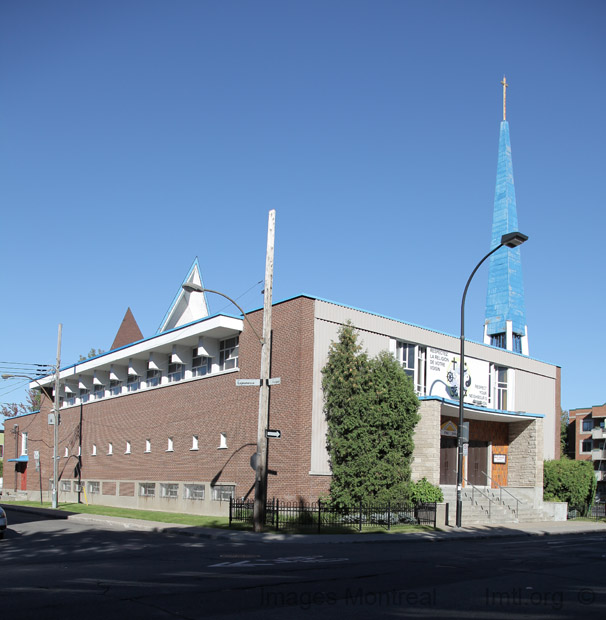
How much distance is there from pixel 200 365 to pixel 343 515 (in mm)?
13160

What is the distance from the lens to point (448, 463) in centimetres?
3403

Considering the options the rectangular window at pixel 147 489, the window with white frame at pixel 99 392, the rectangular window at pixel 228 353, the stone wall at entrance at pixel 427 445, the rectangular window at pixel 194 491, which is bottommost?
the rectangular window at pixel 147 489

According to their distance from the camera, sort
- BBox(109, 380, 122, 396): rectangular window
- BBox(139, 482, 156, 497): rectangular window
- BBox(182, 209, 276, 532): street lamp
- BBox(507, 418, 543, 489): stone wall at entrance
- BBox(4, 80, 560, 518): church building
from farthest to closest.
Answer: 1. BBox(109, 380, 122, 396): rectangular window
2. BBox(139, 482, 156, 497): rectangular window
3. BBox(507, 418, 543, 489): stone wall at entrance
4. BBox(4, 80, 560, 518): church building
5. BBox(182, 209, 276, 532): street lamp

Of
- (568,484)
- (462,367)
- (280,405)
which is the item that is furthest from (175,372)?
(568,484)

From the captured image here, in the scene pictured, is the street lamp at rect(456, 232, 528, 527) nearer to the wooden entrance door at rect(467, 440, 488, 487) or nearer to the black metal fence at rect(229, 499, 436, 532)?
the black metal fence at rect(229, 499, 436, 532)

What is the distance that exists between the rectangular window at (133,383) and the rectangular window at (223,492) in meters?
11.9

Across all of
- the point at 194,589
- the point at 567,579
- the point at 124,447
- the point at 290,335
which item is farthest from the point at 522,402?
the point at 194,589

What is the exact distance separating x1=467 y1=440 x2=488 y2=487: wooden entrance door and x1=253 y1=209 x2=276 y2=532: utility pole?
675 inches

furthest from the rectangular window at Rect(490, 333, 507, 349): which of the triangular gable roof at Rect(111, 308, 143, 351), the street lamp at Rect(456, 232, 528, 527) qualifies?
the triangular gable roof at Rect(111, 308, 143, 351)

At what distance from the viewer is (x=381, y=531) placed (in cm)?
2319

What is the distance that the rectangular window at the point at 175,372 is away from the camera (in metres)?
37.1

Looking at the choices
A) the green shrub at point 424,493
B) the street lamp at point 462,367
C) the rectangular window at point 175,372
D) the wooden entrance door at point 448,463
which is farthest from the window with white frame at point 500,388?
the rectangular window at point 175,372

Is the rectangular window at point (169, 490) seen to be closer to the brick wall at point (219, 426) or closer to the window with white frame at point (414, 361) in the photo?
the brick wall at point (219, 426)

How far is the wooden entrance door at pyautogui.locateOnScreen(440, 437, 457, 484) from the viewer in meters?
34.0
